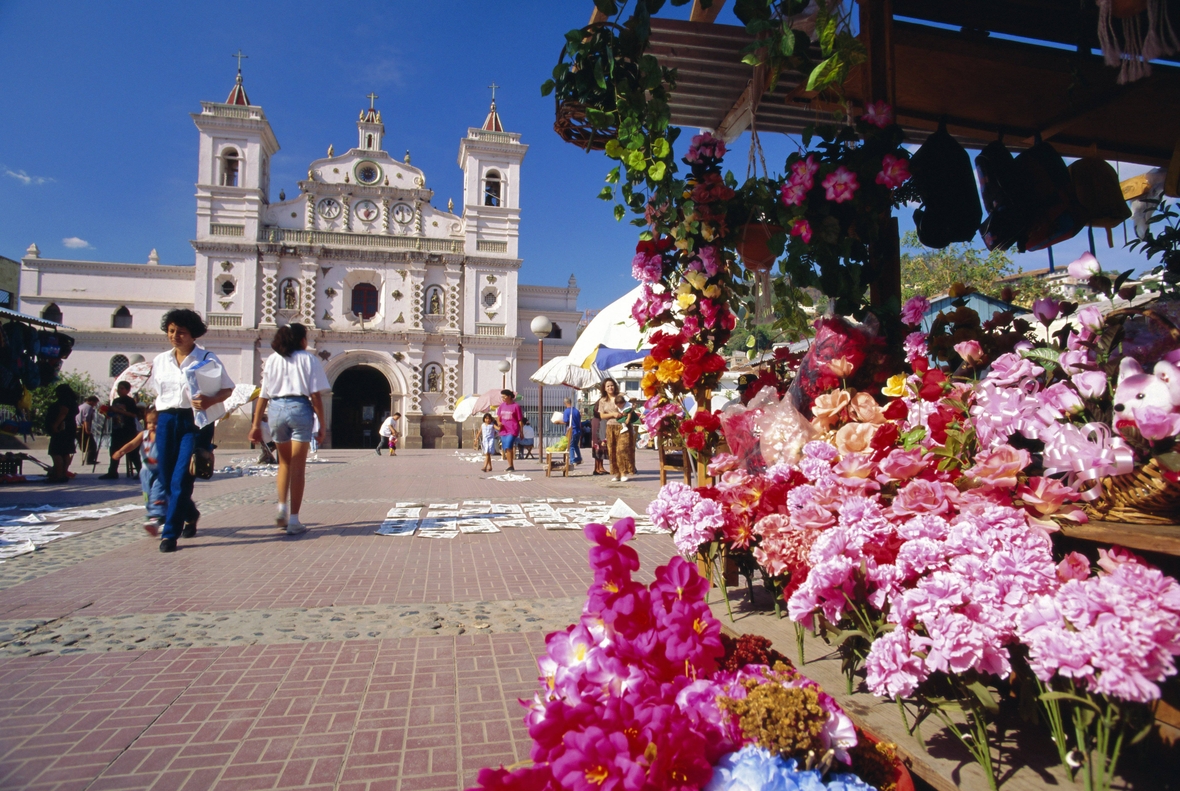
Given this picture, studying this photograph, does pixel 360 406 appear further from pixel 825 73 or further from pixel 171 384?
pixel 825 73

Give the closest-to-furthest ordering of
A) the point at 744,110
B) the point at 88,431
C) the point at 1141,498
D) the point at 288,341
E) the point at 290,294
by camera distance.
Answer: the point at 1141,498
the point at 744,110
the point at 288,341
the point at 88,431
the point at 290,294

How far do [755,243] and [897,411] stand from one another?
141 centimetres

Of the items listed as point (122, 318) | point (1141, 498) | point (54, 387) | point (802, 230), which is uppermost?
point (122, 318)

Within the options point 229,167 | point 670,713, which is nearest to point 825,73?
point 670,713

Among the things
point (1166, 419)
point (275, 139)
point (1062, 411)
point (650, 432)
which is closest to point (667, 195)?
point (650, 432)

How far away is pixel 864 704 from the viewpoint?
1.66m

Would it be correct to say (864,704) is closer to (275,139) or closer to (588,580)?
(588,580)

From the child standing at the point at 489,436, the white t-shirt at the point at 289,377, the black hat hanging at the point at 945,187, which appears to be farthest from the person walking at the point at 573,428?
the black hat hanging at the point at 945,187

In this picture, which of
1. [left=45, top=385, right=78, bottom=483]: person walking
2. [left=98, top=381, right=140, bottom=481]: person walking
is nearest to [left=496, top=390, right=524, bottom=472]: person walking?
[left=98, top=381, right=140, bottom=481]: person walking

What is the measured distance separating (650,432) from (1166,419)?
2.29 m

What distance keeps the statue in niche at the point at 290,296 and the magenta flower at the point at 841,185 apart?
108ft

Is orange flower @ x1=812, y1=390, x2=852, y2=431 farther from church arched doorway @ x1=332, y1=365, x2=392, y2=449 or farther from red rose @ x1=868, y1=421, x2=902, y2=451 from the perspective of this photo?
church arched doorway @ x1=332, y1=365, x2=392, y2=449

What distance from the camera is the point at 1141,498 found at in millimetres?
1389

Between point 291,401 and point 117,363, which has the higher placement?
point 117,363
